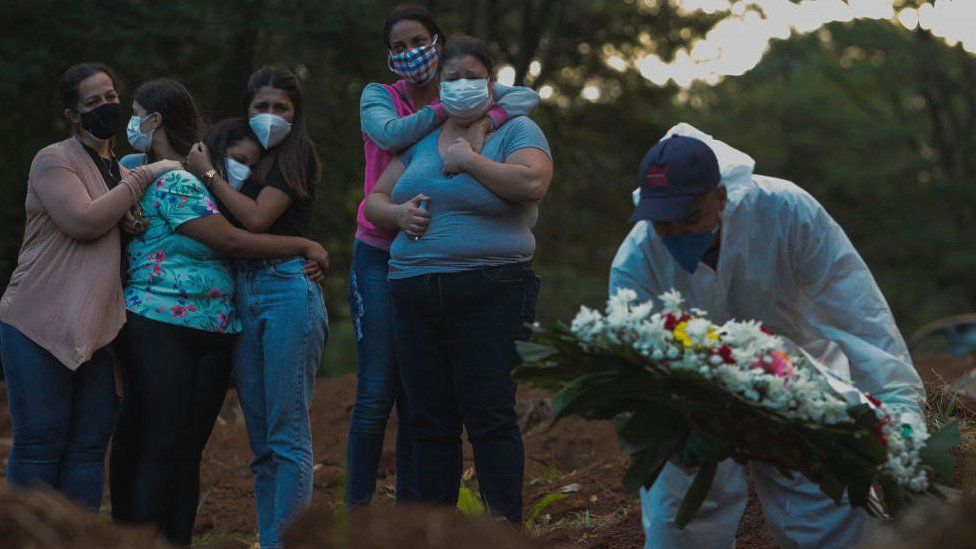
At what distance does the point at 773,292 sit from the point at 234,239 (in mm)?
2028

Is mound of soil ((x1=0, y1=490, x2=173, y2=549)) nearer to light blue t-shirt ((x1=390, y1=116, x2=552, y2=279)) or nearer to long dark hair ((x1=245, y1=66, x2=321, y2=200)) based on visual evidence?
light blue t-shirt ((x1=390, y1=116, x2=552, y2=279))

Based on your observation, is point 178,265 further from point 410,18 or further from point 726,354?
point 726,354

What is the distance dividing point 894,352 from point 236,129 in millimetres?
2700

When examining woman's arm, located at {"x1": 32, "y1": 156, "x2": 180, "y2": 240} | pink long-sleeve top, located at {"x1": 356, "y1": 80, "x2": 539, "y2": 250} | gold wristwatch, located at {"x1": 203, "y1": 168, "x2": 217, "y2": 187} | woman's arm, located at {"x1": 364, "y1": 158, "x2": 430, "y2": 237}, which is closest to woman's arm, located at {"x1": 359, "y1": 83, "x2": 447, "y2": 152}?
pink long-sleeve top, located at {"x1": 356, "y1": 80, "x2": 539, "y2": 250}

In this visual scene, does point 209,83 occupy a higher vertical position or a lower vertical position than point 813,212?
lower

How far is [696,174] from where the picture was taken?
12.9ft

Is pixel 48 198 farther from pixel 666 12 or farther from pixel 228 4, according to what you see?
pixel 666 12

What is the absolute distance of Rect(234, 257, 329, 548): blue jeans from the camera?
4.84m

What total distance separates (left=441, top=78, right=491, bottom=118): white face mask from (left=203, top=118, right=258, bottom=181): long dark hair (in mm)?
832

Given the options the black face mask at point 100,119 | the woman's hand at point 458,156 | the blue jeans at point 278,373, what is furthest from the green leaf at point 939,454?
the black face mask at point 100,119

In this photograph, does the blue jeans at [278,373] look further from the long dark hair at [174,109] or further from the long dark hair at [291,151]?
the long dark hair at [174,109]

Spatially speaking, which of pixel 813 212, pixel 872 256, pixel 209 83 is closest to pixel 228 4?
pixel 209 83

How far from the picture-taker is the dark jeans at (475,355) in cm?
466

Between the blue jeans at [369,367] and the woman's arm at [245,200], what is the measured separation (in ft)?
1.42
